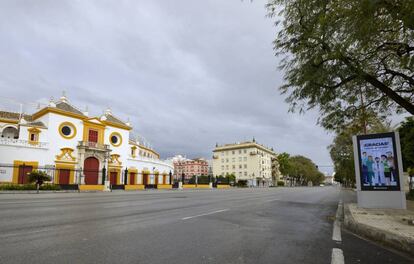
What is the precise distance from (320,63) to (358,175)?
6325mm

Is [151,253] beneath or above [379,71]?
beneath

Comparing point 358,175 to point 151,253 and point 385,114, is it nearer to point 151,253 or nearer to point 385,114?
point 385,114

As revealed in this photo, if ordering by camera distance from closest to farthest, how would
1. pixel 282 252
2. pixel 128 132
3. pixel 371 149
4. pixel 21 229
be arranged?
pixel 282 252 → pixel 21 229 → pixel 371 149 → pixel 128 132

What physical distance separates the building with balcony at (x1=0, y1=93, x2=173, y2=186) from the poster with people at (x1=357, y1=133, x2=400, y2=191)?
30.2 metres

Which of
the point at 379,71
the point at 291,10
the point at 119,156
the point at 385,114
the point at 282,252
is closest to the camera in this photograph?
the point at 282,252

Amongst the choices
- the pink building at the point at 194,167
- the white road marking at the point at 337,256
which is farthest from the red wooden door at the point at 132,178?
the pink building at the point at 194,167

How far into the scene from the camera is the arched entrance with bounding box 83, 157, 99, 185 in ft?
148

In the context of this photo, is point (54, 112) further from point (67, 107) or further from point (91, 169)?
point (91, 169)

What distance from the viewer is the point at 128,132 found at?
54.3 metres

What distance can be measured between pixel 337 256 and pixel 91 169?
4584 cm

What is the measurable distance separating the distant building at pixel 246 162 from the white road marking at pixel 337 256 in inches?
4003

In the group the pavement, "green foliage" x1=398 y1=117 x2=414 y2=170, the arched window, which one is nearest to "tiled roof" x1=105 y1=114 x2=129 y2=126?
the arched window

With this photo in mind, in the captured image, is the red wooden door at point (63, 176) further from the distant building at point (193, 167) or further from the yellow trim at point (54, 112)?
the distant building at point (193, 167)

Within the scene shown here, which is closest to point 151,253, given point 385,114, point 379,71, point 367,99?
point 379,71
